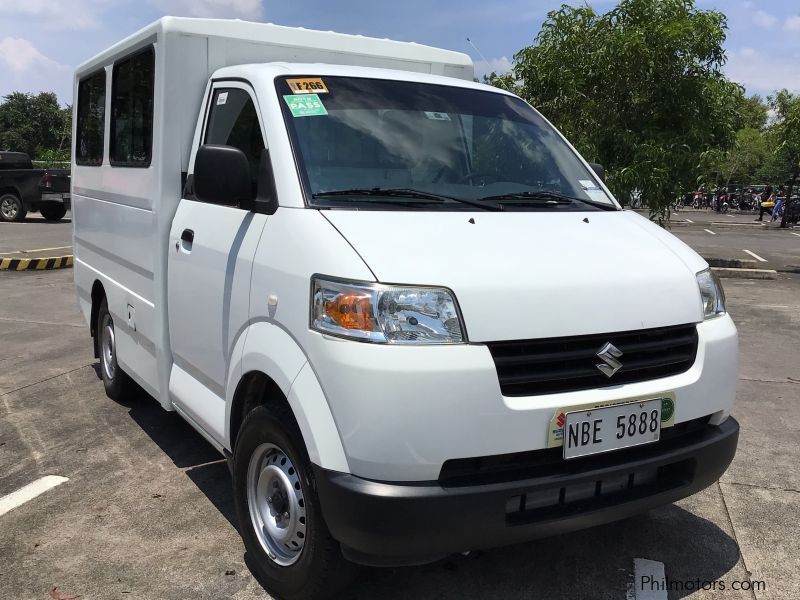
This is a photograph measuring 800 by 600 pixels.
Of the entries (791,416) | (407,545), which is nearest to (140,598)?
(407,545)

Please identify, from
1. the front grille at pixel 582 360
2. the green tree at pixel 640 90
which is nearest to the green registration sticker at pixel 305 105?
the front grille at pixel 582 360

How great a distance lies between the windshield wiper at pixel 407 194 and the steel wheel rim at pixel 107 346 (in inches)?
112

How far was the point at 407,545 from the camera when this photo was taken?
7.73 feet

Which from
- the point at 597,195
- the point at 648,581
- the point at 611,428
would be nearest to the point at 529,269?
the point at 611,428

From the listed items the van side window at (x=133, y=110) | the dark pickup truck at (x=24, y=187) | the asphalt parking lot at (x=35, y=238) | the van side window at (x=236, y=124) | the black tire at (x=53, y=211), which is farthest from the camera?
the black tire at (x=53, y=211)

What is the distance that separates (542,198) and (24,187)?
19.7 meters

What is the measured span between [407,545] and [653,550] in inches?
59.3

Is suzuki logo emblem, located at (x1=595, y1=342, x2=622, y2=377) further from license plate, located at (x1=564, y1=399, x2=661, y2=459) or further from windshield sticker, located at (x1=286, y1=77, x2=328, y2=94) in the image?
windshield sticker, located at (x1=286, y1=77, x2=328, y2=94)

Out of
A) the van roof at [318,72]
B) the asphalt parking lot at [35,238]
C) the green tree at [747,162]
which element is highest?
the green tree at [747,162]

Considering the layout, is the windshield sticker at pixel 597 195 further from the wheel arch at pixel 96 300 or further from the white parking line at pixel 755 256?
the white parking line at pixel 755 256

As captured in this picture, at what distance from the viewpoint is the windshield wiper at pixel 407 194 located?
2.91 metres

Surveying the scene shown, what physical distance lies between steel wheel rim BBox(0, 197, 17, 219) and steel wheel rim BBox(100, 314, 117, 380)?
16837mm

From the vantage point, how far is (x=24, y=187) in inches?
775

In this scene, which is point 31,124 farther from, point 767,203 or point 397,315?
point 397,315
